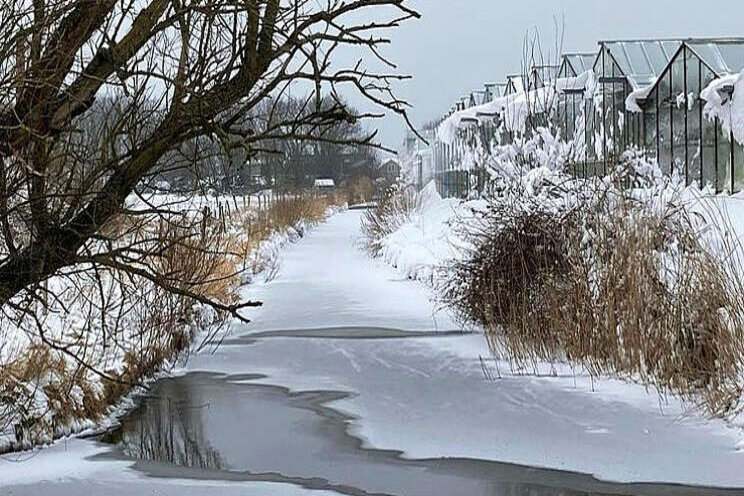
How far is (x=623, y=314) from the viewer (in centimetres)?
966

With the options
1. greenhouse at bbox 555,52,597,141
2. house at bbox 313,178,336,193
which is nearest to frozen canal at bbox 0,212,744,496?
greenhouse at bbox 555,52,597,141

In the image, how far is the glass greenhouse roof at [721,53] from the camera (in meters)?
16.6

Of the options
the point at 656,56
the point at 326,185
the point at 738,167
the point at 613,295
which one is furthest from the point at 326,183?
the point at 613,295

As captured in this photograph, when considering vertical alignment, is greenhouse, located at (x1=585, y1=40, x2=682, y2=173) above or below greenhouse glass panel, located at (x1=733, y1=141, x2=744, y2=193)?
above

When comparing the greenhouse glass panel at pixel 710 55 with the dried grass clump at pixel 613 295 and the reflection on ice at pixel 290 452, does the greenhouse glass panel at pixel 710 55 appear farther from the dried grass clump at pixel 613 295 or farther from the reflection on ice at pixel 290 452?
the reflection on ice at pixel 290 452

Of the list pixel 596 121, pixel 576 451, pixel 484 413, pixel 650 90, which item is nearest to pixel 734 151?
pixel 650 90

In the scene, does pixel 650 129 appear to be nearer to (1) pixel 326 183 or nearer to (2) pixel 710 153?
(2) pixel 710 153

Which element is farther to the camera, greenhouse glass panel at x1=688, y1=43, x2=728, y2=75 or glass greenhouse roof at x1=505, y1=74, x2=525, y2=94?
glass greenhouse roof at x1=505, y1=74, x2=525, y2=94

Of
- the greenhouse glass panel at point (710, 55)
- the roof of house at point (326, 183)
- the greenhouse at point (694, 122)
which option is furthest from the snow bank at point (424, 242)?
Result: the roof of house at point (326, 183)

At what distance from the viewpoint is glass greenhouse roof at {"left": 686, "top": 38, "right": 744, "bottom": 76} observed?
1662cm

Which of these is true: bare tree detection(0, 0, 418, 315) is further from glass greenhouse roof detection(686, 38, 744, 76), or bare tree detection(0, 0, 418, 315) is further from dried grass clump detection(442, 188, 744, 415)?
glass greenhouse roof detection(686, 38, 744, 76)

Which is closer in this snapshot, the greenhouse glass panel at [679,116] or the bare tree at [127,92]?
the bare tree at [127,92]

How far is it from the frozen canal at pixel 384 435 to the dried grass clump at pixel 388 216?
46.2 ft

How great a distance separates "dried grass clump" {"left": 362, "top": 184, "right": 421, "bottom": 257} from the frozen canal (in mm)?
14075
